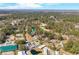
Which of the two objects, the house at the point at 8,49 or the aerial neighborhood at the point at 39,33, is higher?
the aerial neighborhood at the point at 39,33

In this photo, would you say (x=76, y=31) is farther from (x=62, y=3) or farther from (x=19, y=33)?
(x=19, y=33)

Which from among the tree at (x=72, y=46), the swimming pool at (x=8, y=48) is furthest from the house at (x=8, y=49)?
the tree at (x=72, y=46)

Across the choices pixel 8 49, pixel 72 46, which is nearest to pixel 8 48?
pixel 8 49

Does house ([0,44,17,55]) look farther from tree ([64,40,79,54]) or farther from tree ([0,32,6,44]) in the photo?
tree ([64,40,79,54])

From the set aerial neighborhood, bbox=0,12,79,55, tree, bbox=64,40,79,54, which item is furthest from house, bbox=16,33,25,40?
tree, bbox=64,40,79,54

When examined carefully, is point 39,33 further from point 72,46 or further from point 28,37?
point 72,46

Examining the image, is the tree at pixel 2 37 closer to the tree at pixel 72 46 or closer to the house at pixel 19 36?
the house at pixel 19 36

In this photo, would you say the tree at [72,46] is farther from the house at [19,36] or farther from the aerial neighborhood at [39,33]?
the house at [19,36]

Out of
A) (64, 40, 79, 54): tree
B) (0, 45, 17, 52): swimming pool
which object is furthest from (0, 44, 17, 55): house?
(64, 40, 79, 54): tree

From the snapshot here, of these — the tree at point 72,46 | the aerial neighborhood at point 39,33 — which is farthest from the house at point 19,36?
the tree at point 72,46

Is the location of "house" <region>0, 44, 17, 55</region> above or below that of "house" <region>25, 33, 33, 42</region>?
below

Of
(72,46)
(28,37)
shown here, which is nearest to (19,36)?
(28,37)
